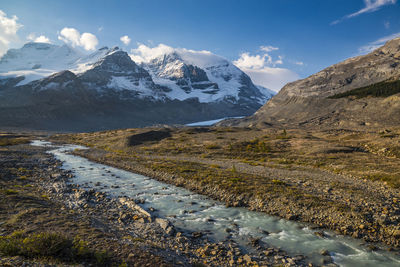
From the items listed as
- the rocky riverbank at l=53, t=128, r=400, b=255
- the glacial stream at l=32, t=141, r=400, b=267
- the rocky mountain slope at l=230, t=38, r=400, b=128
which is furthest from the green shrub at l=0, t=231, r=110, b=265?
the rocky mountain slope at l=230, t=38, r=400, b=128

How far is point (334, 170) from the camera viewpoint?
3259 centimetres

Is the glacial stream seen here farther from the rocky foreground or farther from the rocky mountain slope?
the rocky mountain slope

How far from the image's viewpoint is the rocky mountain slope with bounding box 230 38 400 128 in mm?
103875

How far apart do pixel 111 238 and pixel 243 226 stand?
9120mm

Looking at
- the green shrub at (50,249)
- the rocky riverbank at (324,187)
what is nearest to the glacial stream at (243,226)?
the rocky riverbank at (324,187)

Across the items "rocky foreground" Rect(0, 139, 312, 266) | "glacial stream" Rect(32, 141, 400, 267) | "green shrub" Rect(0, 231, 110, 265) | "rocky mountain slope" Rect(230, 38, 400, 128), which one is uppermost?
"rocky mountain slope" Rect(230, 38, 400, 128)

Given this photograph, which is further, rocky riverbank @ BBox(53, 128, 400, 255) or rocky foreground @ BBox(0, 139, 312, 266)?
rocky riverbank @ BBox(53, 128, 400, 255)

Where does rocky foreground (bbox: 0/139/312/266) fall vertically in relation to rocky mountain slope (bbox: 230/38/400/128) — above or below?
below

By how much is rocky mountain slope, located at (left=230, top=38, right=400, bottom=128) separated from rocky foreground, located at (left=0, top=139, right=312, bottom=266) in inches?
4332

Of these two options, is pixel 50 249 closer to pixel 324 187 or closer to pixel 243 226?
pixel 243 226

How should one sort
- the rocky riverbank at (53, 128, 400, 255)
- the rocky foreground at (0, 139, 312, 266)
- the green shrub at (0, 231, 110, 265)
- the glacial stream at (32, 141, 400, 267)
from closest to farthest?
the green shrub at (0, 231, 110, 265), the rocky foreground at (0, 139, 312, 266), the glacial stream at (32, 141, 400, 267), the rocky riverbank at (53, 128, 400, 255)

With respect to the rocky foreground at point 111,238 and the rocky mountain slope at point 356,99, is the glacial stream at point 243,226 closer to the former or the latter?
the rocky foreground at point 111,238

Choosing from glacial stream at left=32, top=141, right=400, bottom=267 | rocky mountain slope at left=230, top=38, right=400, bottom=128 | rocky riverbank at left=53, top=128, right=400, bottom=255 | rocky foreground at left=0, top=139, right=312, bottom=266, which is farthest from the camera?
rocky mountain slope at left=230, top=38, right=400, bottom=128

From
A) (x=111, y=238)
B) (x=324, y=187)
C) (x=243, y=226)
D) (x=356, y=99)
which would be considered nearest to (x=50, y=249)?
(x=111, y=238)
